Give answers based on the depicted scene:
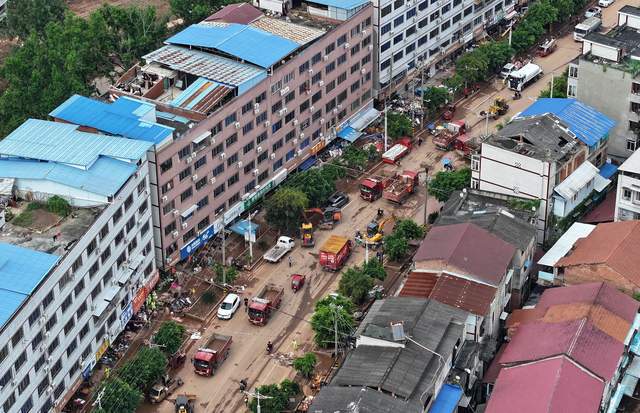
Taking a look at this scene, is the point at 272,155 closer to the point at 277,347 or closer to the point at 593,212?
the point at 277,347

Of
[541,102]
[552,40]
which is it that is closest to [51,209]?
[541,102]

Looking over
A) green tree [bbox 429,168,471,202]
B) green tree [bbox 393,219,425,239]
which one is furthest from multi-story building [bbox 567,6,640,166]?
green tree [bbox 393,219,425,239]

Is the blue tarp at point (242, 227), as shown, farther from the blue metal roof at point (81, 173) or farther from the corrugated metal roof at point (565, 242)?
the corrugated metal roof at point (565, 242)

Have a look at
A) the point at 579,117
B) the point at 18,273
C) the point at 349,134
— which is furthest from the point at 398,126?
the point at 18,273

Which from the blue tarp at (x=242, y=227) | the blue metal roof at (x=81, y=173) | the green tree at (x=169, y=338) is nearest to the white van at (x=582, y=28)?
the blue tarp at (x=242, y=227)

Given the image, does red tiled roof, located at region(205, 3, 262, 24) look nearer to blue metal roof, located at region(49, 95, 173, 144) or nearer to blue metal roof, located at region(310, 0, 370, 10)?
blue metal roof, located at region(310, 0, 370, 10)

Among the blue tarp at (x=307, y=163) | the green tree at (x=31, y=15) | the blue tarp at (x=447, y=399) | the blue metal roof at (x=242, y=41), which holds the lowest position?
the blue tarp at (x=307, y=163)
